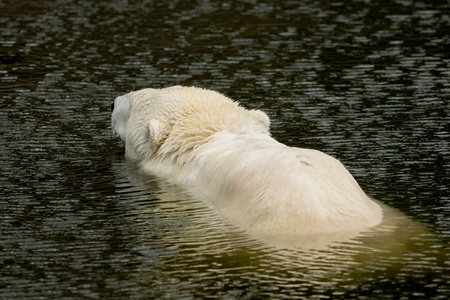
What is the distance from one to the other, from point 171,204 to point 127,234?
2.91 feet

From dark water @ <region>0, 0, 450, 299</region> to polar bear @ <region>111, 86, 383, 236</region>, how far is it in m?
0.21

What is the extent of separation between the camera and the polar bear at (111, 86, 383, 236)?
620cm

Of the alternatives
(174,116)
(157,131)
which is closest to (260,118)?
(174,116)

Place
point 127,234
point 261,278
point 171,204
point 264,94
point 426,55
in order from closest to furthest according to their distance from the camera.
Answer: point 261,278 → point 127,234 → point 171,204 → point 264,94 → point 426,55

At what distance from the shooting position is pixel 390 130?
32.0 ft

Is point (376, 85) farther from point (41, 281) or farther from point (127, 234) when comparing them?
point (41, 281)

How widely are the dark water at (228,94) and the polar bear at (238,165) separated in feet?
0.70

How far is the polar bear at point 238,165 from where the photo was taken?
6199mm

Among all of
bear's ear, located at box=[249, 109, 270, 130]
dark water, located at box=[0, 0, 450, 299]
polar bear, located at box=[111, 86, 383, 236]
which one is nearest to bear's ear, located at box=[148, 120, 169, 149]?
polar bear, located at box=[111, 86, 383, 236]

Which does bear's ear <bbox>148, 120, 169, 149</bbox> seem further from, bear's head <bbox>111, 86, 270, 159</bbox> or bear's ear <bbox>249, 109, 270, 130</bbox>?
bear's ear <bbox>249, 109, 270, 130</bbox>


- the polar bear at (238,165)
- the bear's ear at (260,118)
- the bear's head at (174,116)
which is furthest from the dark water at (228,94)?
the bear's ear at (260,118)

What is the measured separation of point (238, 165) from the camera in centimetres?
696

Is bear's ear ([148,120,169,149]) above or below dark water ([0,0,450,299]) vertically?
above

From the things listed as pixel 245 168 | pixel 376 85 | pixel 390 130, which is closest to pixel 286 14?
pixel 376 85
